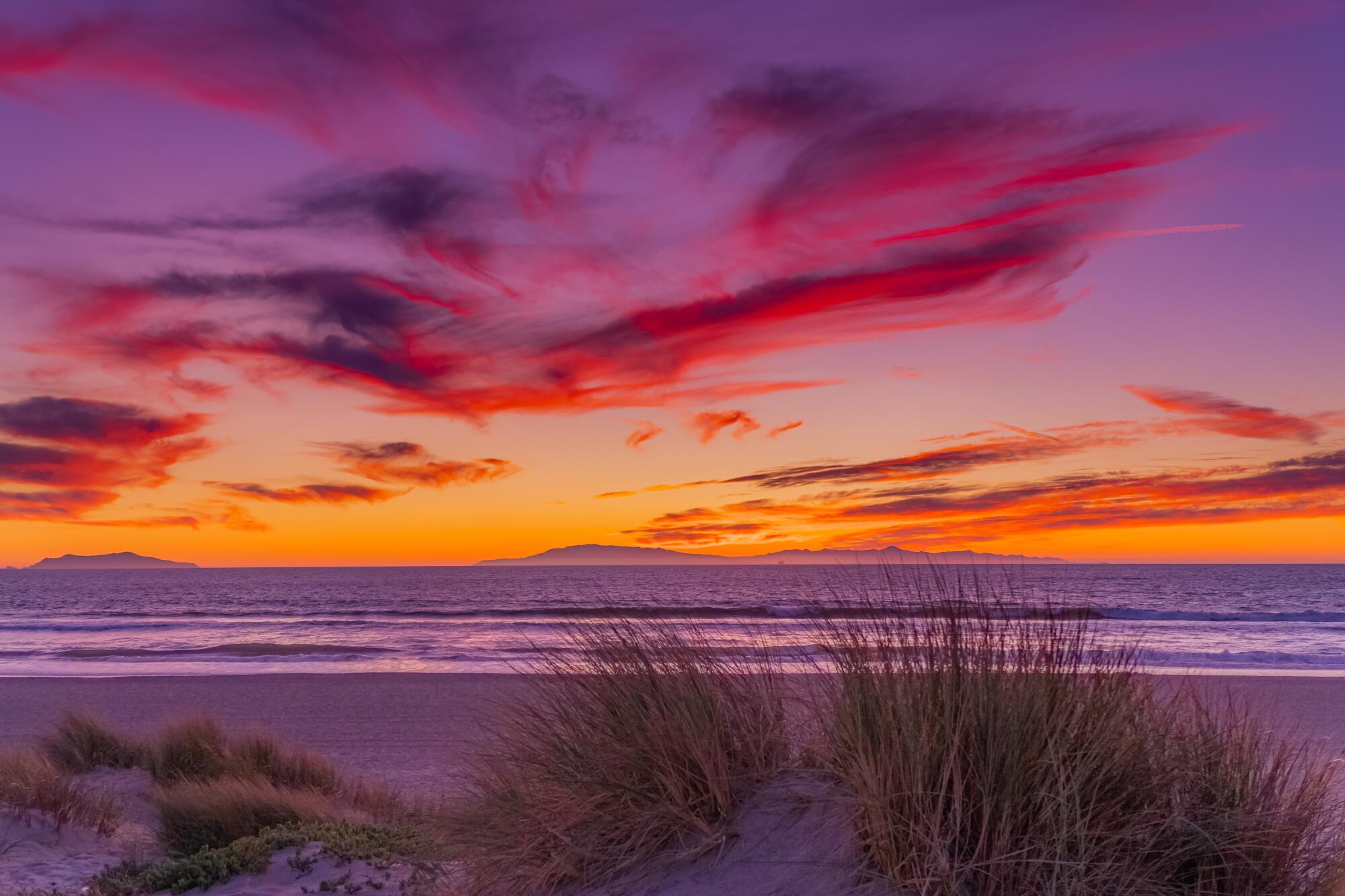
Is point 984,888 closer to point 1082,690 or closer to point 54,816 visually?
point 1082,690

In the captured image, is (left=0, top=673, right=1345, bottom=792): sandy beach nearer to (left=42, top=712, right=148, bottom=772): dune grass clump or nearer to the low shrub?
(left=42, top=712, right=148, bottom=772): dune grass clump

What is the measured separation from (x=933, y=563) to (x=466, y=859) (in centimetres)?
321

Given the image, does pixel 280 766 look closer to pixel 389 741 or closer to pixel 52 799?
pixel 52 799

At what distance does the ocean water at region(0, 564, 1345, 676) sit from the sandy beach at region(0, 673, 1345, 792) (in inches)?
74.7

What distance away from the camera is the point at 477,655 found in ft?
87.4

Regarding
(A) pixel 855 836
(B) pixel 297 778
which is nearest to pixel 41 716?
(B) pixel 297 778

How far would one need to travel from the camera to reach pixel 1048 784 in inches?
143

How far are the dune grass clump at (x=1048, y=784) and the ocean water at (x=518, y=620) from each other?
72 centimetres

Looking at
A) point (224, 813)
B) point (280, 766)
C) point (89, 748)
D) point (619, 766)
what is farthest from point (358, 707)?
point (619, 766)

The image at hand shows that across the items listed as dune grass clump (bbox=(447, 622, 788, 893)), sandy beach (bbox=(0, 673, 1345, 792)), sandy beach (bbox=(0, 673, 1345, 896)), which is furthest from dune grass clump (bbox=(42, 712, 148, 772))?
dune grass clump (bbox=(447, 622, 788, 893))

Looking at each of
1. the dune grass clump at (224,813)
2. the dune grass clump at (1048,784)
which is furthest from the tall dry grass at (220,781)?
the dune grass clump at (1048,784)

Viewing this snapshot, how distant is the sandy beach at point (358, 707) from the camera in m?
12.8

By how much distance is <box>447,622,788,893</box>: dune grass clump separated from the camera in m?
4.41

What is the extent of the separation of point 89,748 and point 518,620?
31.2 meters
